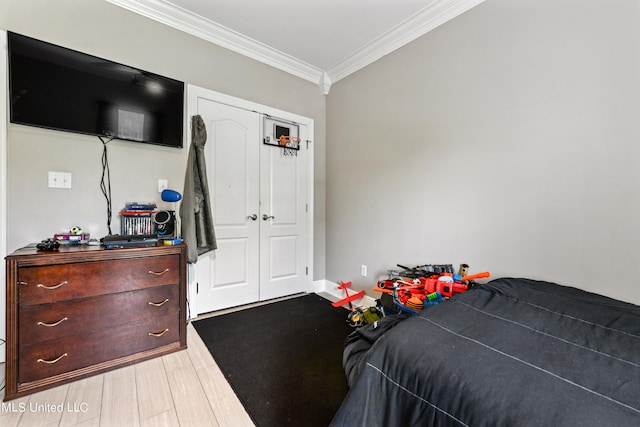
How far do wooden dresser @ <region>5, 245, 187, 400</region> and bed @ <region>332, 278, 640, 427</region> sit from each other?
1.43 metres

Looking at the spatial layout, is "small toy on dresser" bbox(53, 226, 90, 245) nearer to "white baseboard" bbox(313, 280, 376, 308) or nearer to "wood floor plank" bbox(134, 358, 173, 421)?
"wood floor plank" bbox(134, 358, 173, 421)

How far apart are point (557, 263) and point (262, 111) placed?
279cm

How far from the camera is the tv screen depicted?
5.51ft

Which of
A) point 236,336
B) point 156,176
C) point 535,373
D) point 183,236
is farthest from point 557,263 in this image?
point 156,176

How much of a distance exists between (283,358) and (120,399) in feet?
3.05

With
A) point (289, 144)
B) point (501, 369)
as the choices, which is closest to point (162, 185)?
point (289, 144)

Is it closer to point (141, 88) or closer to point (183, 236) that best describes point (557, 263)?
point (183, 236)

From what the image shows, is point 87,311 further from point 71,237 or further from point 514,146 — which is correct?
point 514,146

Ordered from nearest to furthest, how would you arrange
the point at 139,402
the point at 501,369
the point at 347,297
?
the point at 501,369 → the point at 139,402 → the point at 347,297

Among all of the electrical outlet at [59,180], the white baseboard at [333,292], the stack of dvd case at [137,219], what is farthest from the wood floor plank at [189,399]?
the white baseboard at [333,292]

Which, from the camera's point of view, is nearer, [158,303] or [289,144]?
[158,303]

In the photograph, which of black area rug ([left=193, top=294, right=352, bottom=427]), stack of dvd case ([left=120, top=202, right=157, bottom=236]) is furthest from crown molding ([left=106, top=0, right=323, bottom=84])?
black area rug ([left=193, top=294, right=352, bottom=427])

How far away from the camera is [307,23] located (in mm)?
2342

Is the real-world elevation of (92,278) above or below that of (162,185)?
below
